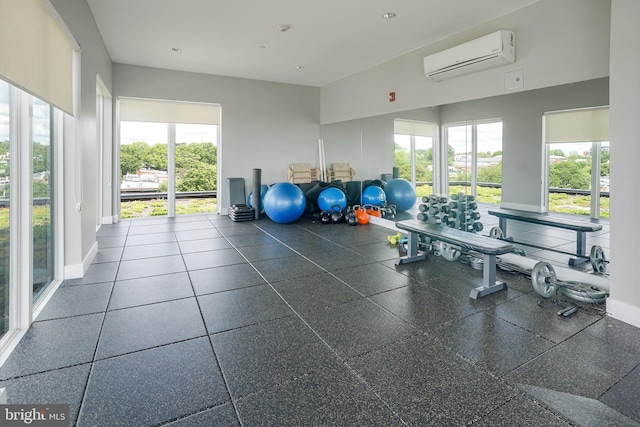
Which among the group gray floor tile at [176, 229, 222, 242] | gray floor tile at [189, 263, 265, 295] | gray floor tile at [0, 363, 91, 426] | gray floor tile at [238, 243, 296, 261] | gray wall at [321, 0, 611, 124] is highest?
gray wall at [321, 0, 611, 124]

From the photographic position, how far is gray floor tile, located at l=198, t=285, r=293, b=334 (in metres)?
2.71

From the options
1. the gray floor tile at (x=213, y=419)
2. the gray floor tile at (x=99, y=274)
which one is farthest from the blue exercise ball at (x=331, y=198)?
the gray floor tile at (x=213, y=419)

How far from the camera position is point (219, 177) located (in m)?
7.72

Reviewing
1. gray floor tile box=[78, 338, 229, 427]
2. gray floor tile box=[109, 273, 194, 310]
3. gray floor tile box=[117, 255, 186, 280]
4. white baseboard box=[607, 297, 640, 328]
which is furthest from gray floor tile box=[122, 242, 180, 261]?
white baseboard box=[607, 297, 640, 328]

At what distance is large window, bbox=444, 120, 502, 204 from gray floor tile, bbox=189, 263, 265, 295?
308cm

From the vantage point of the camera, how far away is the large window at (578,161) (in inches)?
131

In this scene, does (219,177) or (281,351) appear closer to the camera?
(281,351)

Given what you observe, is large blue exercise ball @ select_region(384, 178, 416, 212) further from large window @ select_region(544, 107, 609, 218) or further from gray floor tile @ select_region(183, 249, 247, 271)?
gray floor tile @ select_region(183, 249, 247, 271)

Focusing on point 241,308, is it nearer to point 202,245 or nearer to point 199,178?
point 202,245

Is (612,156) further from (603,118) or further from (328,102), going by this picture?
(328,102)

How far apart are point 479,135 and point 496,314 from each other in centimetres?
265

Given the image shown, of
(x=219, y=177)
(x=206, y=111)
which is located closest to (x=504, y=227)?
(x=219, y=177)

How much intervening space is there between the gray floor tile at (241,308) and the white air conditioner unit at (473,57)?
3587 mm

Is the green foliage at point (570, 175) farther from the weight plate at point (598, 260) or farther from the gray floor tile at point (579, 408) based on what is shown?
the gray floor tile at point (579, 408)
